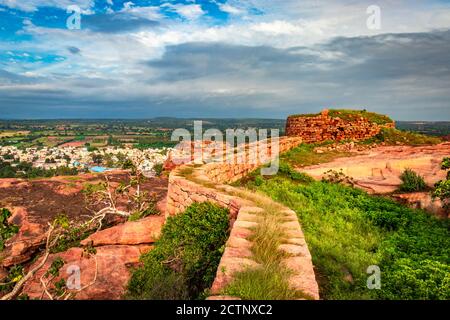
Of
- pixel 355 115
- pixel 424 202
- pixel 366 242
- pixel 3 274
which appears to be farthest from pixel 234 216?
pixel 355 115

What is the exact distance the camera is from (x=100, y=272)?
6324mm

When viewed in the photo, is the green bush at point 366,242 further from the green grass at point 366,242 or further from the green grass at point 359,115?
the green grass at point 359,115

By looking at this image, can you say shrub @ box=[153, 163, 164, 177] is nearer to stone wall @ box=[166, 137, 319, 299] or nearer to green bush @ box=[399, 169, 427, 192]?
stone wall @ box=[166, 137, 319, 299]

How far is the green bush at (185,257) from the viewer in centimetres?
462

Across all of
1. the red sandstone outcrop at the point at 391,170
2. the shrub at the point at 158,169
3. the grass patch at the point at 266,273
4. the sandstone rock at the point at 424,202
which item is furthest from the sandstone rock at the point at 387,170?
the shrub at the point at 158,169

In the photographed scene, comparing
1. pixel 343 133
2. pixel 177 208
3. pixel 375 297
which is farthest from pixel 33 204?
pixel 343 133

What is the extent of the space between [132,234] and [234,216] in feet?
10.4

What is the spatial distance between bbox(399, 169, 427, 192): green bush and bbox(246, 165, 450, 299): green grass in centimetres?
99

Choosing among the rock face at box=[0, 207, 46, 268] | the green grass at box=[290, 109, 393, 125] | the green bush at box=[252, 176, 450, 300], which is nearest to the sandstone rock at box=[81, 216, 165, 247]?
the rock face at box=[0, 207, 46, 268]

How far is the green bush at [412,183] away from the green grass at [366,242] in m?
0.99

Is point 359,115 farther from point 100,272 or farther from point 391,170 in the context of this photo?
point 100,272

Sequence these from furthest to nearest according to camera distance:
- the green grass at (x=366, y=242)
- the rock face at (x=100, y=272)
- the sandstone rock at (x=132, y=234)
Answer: the sandstone rock at (x=132, y=234) → the rock face at (x=100, y=272) → the green grass at (x=366, y=242)

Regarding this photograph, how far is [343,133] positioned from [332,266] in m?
13.9

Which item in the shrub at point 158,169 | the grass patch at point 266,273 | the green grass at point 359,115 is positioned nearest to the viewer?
the grass patch at point 266,273
